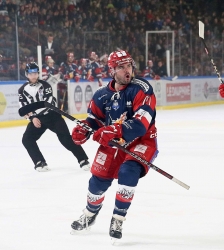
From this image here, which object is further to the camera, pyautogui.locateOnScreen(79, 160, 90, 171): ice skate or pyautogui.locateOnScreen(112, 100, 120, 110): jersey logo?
pyautogui.locateOnScreen(79, 160, 90, 171): ice skate

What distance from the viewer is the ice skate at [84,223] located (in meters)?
4.43

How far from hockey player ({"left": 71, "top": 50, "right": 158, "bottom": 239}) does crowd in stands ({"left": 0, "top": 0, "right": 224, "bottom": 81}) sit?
8.70 metres

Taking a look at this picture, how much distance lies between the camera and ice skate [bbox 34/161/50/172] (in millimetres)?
7387

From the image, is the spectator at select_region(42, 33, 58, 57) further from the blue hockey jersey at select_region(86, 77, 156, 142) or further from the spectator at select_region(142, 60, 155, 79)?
the blue hockey jersey at select_region(86, 77, 156, 142)

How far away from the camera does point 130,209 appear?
17.1ft

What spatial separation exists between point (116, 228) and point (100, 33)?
12067 mm

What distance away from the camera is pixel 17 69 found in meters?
13.1

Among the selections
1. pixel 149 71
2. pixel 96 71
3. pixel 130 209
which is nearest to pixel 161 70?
pixel 149 71

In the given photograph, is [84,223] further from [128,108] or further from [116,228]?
[128,108]

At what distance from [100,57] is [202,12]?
7.27m

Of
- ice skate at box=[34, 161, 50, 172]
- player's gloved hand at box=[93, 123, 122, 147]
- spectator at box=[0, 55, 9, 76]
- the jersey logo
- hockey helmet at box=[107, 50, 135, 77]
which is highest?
hockey helmet at box=[107, 50, 135, 77]

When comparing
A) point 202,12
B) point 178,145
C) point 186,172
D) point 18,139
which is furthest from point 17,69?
point 202,12

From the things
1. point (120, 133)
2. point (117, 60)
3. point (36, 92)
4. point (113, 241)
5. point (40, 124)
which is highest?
point (117, 60)

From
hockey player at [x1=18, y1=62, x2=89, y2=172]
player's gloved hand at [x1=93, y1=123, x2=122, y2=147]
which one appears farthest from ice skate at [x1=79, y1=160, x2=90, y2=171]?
player's gloved hand at [x1=93, y1=123, x2=122, y2=147]
